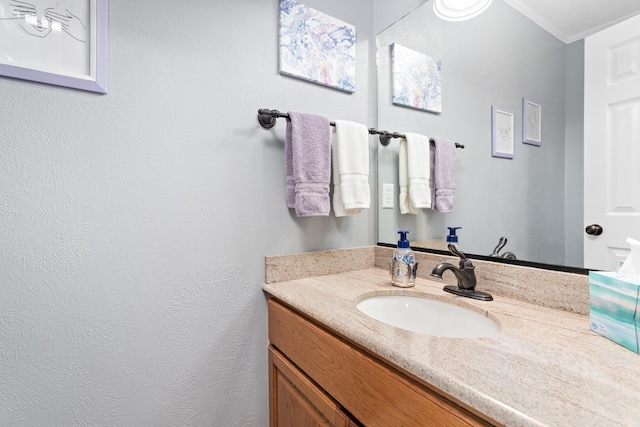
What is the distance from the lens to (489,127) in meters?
1.04

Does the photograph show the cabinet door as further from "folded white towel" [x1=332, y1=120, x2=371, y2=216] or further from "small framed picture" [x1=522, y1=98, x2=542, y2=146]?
"small framed picture" [x1=522, y1=98, x2=542, y2=146]

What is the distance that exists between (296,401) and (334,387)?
24cm

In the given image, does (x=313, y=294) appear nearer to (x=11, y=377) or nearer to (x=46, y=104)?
(x=11, y=377)

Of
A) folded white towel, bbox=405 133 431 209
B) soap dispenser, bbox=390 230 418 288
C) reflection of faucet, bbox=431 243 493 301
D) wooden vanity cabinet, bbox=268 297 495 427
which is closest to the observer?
wooden vanity cabinet, bbox=268 297 495 427

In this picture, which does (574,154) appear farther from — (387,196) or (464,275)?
(387,196)

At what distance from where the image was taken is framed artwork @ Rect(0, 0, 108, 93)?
75 centimetres

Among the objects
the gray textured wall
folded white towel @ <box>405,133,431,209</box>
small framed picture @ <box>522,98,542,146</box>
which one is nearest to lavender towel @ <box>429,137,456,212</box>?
folded white towel @ <box>405,133,431,209</box>

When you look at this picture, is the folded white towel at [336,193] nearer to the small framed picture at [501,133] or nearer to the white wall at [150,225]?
the white wall at [150,225]

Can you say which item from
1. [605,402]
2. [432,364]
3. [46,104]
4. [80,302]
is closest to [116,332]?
[80,302]

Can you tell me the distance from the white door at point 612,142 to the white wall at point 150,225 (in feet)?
2.85

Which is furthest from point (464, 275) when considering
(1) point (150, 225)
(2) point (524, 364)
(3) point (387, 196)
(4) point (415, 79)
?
Result: (1) point (150, 225)

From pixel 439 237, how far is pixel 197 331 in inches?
37.5

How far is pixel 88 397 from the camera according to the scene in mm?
833

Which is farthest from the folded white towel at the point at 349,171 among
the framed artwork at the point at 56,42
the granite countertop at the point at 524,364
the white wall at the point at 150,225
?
the framed artwork at the point at 56,42
